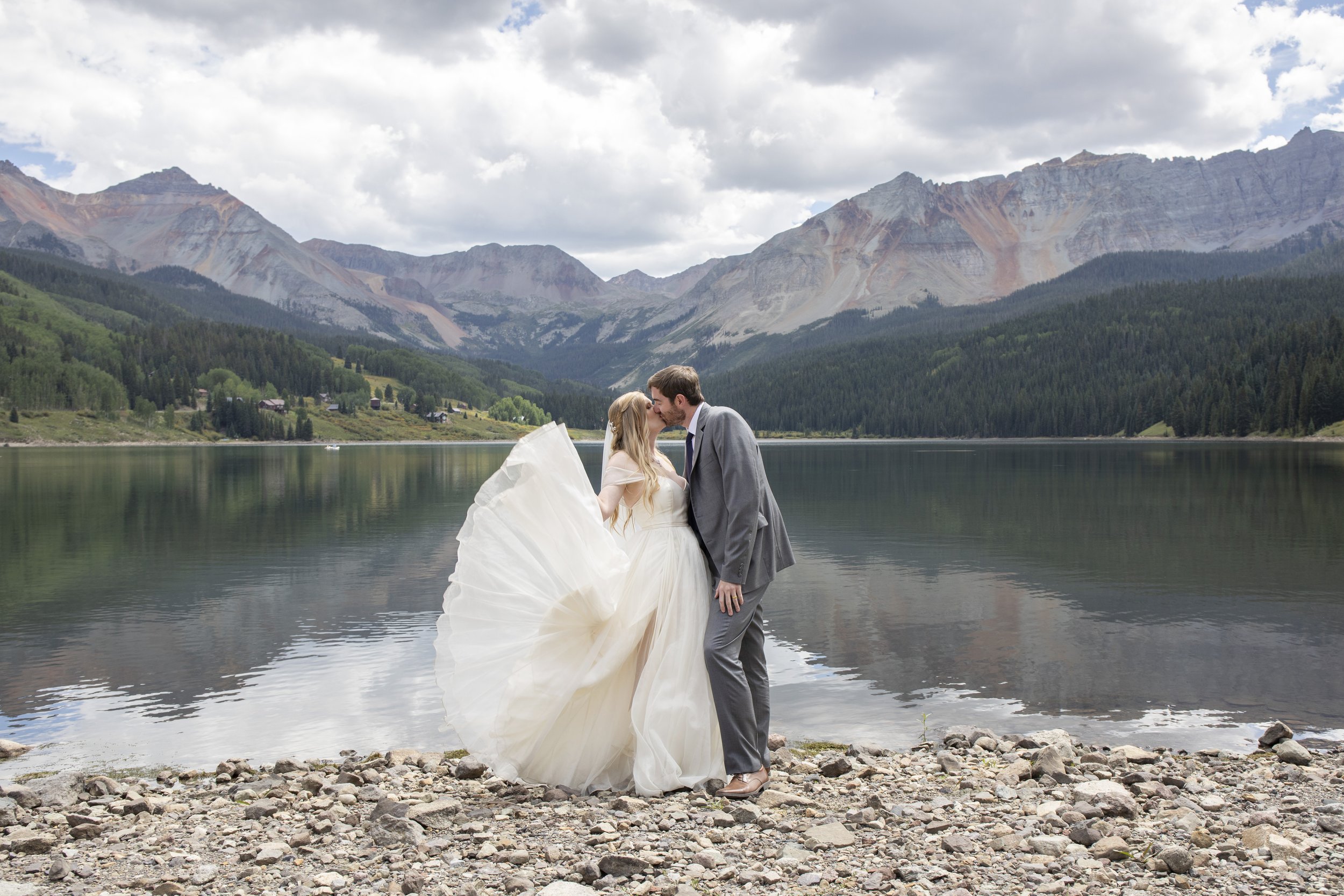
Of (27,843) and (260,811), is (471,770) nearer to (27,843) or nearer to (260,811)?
(260,811)

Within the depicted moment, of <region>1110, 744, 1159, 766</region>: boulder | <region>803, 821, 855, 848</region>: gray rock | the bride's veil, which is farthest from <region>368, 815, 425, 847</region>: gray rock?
<region>1110, 744, 1159, 766</region>: boulder

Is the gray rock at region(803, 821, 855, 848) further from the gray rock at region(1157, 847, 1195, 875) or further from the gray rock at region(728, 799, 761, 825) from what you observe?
the gray rock at region(1157, 847, 1195, 875)

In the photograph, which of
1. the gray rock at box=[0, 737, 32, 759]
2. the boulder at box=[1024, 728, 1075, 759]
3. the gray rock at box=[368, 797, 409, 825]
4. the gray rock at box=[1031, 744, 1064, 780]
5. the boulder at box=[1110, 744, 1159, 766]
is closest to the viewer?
the gray rock at box=[368, 797, 409, 825]

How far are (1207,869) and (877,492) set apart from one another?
57.6 m

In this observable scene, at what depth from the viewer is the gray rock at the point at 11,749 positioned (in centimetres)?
1215

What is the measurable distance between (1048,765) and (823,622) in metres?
12.1

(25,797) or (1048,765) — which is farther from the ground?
(1048,765)

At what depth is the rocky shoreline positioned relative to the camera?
21.3ft

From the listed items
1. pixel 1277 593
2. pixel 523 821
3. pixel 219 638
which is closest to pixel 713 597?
pixel 523 821

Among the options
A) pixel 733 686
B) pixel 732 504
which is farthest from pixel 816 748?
pixel 732 504

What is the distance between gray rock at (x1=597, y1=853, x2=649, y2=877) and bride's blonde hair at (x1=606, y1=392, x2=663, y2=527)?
344 centimetres

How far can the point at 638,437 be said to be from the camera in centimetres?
897

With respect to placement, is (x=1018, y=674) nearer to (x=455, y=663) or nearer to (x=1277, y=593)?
(x=455, y=663)

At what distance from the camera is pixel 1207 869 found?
6.52m
